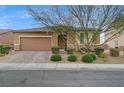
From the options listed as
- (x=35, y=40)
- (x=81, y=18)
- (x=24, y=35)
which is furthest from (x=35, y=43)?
(x=81, y=18)

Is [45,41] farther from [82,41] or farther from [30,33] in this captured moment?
[82,41]

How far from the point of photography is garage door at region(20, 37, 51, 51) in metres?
33.5

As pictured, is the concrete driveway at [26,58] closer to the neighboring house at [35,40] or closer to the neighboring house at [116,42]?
the neighboring house at [35,40]

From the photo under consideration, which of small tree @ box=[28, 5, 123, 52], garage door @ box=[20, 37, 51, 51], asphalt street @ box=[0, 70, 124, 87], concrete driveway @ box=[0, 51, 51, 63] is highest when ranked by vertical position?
small tree @ box=[28, 5, 123, 52]

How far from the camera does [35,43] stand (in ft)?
110

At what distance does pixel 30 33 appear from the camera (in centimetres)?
3341

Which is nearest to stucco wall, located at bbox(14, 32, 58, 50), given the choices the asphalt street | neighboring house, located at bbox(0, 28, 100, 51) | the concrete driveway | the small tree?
neighboring house, located at bbox(0, 28, 100, 51)

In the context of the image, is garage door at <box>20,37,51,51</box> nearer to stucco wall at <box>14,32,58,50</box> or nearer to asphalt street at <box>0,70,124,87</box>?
stucco wall at <box>14,32,58,50</box>

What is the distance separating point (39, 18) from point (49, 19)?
101 centimetres

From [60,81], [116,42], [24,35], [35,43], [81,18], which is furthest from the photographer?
[116,42]

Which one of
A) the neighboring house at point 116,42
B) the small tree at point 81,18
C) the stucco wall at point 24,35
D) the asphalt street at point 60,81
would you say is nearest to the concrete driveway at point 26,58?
the small tree at point 81,18

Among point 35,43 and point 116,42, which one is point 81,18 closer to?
point 35,43
